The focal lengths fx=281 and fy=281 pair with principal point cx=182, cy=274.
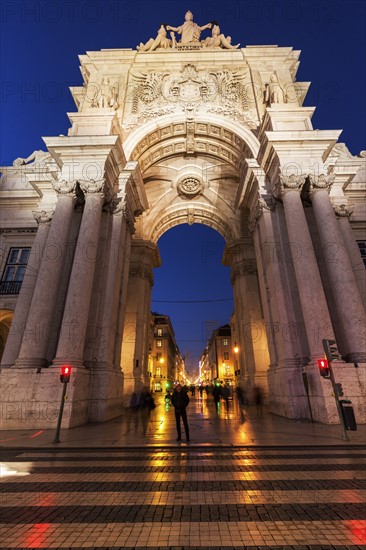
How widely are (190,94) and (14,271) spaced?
16.8 metres

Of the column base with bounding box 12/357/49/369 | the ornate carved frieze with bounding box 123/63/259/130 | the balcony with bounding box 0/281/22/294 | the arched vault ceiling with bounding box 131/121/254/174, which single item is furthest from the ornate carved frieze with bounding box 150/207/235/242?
the column base with bounding box 12/357/49/369

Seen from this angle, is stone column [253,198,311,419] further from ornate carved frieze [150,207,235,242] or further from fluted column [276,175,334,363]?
ornate carved frieze [150,207,235,242]

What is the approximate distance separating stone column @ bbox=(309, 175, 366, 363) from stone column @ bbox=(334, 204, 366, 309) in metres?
3.34

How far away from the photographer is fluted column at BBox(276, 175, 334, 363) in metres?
11.4

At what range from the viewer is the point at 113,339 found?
1446cm

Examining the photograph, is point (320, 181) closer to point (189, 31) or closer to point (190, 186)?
point (190, 186)

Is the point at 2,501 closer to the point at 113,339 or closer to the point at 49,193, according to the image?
the point at 113,339

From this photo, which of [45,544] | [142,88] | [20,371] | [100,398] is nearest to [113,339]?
[100,398]

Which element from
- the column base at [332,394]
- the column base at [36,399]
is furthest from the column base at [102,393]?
the column base at [332,394]

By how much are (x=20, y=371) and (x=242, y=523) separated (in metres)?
10.2

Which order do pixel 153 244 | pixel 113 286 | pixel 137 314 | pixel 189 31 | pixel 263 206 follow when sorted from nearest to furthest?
pixel 113 286 < pixel 263 206 < pixel 189 31 < pixel 137 314 < pixel 153 244

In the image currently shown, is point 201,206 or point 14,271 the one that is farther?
point 201,206

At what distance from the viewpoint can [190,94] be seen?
19.0 m

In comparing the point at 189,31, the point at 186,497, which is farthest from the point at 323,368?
the point at 189,31
